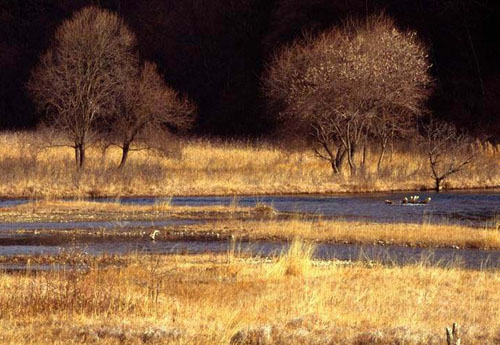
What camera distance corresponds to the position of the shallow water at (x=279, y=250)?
2250cm

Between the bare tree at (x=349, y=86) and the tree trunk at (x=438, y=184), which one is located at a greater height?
the bare tree at (x=349, y=86)

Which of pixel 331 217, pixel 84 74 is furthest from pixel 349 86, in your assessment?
pixel 331 217

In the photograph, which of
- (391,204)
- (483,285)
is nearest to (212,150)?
(391,204)

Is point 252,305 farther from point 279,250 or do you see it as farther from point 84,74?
point 84,74

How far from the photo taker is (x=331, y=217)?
33.2m

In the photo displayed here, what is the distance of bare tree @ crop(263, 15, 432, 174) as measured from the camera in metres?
48.4

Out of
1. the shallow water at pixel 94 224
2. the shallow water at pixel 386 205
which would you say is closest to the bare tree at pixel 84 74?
the shallow water at pixel 386 205

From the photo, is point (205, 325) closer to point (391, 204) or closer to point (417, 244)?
point (417, 244)

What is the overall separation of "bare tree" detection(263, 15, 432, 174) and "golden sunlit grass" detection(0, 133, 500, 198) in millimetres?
2421

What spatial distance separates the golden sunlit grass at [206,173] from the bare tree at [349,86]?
2.42m

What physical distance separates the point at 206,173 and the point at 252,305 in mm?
33286

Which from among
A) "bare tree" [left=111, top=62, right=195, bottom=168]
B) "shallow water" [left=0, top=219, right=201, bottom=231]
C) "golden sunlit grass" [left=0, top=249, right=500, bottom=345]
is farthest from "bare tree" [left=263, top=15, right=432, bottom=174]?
"golden sunlit grass" [left=0, top=249, right=500, bottom=345]

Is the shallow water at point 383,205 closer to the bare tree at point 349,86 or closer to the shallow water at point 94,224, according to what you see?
the shallow water at point 94,224

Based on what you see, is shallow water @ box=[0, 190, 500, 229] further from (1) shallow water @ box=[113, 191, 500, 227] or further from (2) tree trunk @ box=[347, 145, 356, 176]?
(2) tree trunk @ box=[347, 145, 356, 176]
